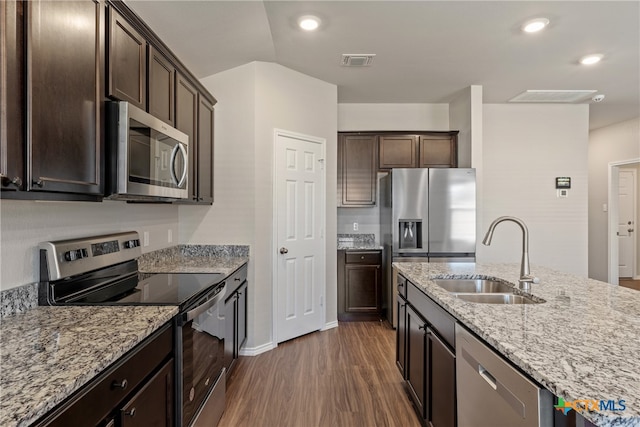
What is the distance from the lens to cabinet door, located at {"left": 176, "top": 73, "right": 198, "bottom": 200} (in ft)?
8.00

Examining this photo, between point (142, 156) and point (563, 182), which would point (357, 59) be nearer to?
point (142, 156)

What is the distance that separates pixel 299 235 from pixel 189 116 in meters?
1.51

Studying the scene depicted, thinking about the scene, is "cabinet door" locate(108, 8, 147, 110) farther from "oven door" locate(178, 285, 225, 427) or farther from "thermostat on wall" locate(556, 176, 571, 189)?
"thermostat on wall" locate(556, 176, 571, 189)

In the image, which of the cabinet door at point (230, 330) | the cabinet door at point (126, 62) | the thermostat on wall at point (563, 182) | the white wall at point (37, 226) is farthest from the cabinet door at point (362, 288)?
the cabinet door at point (126, 62)

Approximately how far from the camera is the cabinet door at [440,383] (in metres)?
1.54

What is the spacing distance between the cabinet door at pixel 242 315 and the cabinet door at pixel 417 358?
4.36 feet

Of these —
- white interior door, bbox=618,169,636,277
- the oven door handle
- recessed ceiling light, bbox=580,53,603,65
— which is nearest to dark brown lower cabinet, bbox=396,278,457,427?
the oven door handle

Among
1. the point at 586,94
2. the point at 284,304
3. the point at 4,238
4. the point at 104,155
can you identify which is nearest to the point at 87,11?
the point at 104,155

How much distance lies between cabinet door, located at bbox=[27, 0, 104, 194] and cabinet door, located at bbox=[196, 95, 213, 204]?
127 centimetres

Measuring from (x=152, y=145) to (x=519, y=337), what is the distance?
1.92 meters

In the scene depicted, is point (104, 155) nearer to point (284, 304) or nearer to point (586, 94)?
point (284, 304)

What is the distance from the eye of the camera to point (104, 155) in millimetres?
1562

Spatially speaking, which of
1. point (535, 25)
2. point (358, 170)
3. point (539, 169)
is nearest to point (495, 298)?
point (535, 25)

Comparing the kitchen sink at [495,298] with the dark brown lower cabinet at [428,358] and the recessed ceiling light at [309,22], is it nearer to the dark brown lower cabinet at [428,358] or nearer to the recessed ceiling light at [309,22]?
the dark brown lower cabinet at [428,358]
